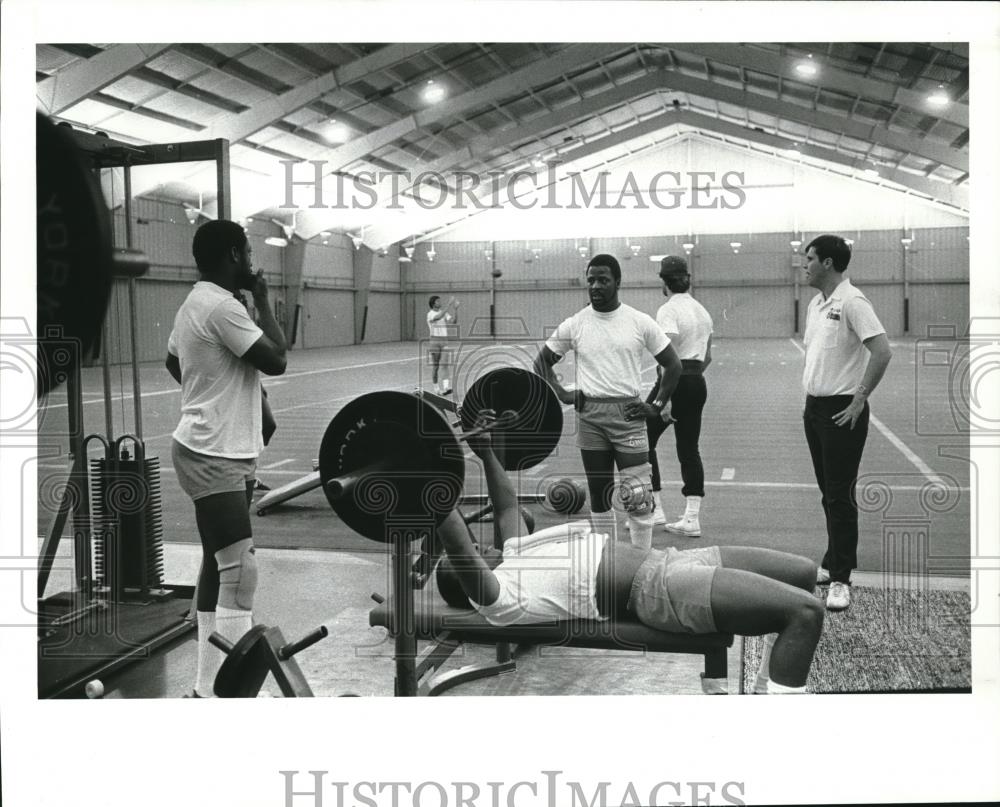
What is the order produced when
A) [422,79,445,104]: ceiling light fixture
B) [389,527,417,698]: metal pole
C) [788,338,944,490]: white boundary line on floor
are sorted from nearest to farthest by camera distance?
[389,527,417,698]: metal pole, [788,338,944,490]: white boundary line on floor, [422,79,445,104]: ceiling light fixture

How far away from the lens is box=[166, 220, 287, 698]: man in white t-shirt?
9.32ft

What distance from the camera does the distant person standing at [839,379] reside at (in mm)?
3820

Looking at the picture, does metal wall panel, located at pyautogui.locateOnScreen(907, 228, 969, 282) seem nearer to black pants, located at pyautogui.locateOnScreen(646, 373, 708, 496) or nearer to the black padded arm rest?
black pants, located at pyautogui.locateOnScreen(646, 373, 708, 496)

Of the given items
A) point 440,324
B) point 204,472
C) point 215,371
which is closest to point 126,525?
point 204,472

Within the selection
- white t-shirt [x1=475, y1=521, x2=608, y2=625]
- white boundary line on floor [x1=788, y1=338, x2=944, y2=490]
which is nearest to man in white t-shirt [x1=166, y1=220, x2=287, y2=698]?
white t-shirt [x1=475, y1=521, x2=608, y2=625]

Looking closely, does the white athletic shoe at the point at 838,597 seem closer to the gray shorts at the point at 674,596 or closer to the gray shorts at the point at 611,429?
the gray shorts at the point at 611,429

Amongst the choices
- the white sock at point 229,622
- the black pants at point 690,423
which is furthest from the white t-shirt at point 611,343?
the white sock at point 229,622

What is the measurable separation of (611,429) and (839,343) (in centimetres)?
102

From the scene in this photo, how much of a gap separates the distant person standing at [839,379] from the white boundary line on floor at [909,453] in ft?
7.15

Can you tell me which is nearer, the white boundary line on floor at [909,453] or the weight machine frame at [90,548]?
the weight machine frame at [90,548]

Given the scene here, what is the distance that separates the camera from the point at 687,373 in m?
5.45

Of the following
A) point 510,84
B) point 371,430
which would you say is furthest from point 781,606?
point 510,84

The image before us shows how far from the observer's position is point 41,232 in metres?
1.44

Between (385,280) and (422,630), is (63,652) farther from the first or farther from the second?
(385,280)
